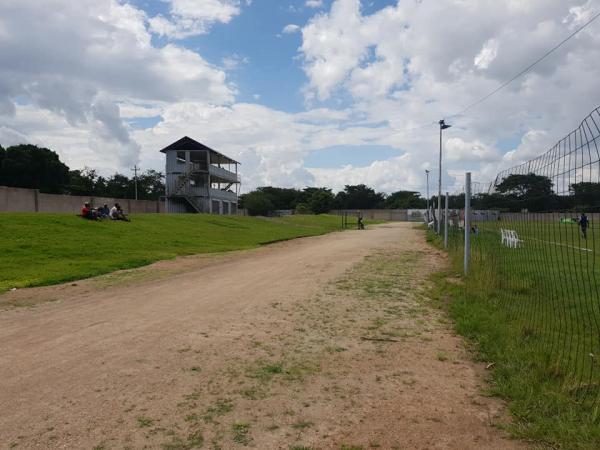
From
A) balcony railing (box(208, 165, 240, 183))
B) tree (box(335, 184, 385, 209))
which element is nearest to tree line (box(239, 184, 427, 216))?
tree (box(335, 184, 385, 209))

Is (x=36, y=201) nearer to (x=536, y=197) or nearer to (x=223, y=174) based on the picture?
(x=223, y=174)

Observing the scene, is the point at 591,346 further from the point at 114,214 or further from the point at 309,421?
the point at 114,214

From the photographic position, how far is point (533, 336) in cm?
570

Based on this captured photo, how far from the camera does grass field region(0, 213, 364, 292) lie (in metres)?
11.5

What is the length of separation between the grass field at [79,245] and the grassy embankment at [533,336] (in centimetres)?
860

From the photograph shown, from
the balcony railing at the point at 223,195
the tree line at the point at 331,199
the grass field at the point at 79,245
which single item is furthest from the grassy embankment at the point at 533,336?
the tree line at the point at 331,199

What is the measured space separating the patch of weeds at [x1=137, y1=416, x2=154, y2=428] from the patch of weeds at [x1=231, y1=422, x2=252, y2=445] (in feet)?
1.98

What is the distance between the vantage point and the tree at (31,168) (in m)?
54.6

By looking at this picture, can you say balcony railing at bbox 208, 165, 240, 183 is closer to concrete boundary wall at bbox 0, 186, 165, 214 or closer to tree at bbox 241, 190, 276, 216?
concrete boundary wall at bbox 0, 186, 165, 214

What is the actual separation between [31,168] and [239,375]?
59805mm

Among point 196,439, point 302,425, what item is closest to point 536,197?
point 302,425

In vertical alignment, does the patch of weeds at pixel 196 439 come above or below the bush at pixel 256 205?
below

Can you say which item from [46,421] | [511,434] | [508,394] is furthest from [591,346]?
[46,421]

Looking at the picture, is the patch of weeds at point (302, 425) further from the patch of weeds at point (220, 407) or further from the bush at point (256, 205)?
the bush at point (256, 205)
